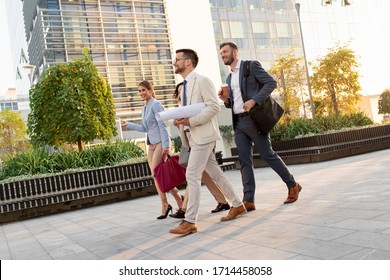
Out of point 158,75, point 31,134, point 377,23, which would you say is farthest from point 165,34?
point 31,134

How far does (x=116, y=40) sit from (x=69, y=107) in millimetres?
40275

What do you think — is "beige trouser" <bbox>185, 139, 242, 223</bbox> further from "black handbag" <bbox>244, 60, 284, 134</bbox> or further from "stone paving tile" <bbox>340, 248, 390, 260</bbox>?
"stone paving tile" <bbox>340, 248, 390, 260</bbox>

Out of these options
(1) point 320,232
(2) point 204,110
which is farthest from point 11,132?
(1) point 320,232

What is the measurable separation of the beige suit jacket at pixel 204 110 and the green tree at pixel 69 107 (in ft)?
28.8

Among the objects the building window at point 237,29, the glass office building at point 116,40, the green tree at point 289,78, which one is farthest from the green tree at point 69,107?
the building window at point 237,29

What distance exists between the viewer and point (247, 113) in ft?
17.6

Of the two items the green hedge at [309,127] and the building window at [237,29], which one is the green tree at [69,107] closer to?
the green hedge at [309,127]

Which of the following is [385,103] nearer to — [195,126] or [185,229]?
[195,126]

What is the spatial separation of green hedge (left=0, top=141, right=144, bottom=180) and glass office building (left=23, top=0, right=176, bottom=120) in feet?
124

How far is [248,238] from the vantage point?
12.7 feet

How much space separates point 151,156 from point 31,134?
9128 mm

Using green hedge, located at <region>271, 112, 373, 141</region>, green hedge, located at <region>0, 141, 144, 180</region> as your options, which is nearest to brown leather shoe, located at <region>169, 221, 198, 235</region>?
green hedge, located at <region>0, 141, 144, 180</region>

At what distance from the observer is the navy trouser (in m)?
5.37

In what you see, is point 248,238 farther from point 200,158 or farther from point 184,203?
point 184,203
